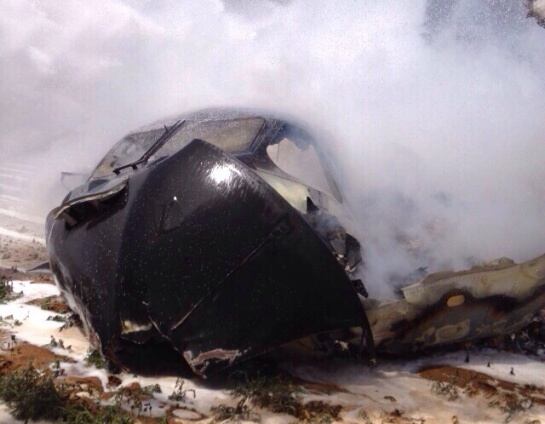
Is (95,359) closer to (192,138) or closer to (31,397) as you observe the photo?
(31,397)

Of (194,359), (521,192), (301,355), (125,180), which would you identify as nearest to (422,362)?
(301,355)

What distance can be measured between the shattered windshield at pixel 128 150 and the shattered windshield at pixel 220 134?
9.5 inches

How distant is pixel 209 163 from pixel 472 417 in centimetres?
222

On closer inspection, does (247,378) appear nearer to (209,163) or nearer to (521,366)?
(209,163)

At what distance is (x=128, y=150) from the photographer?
4840 millimetres

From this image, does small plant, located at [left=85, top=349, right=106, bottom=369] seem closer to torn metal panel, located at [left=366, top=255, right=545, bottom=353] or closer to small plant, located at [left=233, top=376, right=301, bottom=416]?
small plant, located at [left=233, top=376, right=301, bottom=416]

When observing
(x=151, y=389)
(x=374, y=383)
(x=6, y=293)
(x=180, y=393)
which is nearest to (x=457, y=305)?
(x=374, y=383)

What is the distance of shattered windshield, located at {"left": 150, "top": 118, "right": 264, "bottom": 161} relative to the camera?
4332 millimetres

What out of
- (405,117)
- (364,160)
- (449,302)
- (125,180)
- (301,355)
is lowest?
(301,355)

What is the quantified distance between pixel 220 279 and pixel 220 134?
1.85 meters

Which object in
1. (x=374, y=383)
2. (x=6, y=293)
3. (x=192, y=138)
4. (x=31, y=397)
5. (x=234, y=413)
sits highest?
(x=192, y=138)

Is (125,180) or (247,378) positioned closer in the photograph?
(247,378)

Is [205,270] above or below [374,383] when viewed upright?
above

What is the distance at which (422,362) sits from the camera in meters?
3.79
